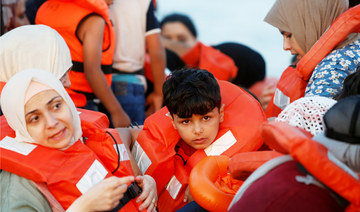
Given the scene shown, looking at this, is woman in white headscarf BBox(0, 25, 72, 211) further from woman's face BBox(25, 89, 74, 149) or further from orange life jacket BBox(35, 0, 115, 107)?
orange life jacket BBox(35, 0, 115, 107)

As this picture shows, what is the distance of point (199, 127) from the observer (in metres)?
2.27

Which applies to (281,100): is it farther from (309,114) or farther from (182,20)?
(182,20)

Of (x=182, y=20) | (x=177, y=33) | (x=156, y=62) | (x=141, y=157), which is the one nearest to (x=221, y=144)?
(x=141, y=157)

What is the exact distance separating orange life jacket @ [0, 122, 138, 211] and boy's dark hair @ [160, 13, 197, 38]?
12.8 ft

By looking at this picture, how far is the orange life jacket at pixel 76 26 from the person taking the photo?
295 centimetres

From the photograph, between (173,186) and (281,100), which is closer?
(173,186)

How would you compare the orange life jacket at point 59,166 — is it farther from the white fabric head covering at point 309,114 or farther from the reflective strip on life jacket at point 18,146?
the white fabric head covering at point 309,114

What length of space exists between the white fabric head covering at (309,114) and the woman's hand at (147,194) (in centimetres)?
68

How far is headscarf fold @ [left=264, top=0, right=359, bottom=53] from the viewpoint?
264cm

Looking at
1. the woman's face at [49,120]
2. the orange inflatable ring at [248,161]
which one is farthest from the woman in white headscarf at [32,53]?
the orange inflatable ring at [248,161]

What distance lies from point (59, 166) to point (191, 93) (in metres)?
0.74

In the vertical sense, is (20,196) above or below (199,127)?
below

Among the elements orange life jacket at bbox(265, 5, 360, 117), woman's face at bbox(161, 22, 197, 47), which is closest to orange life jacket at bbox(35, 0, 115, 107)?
orange life jacket at bbox(265, 5, 360, 117)

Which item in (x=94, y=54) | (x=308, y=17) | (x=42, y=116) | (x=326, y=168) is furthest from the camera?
(x=94, y=54)
